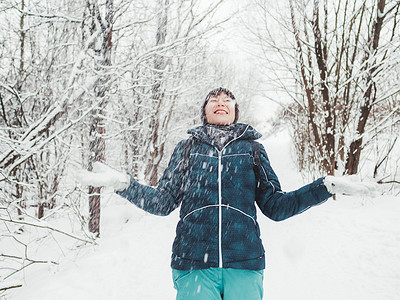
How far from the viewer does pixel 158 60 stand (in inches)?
275

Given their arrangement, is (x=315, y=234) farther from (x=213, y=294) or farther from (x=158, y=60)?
(x=158, y=60)

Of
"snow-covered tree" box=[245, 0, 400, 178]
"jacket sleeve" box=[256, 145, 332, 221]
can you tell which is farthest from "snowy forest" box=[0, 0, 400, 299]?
"jacket sleeve" box=[256, 145, 332, 221]

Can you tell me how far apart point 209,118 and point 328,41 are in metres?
5.24

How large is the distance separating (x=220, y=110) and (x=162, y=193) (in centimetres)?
64

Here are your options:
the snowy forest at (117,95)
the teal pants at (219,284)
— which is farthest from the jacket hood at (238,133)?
the snowy forest at (117,95)

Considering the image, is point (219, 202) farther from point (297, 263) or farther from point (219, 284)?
point (297, 263)

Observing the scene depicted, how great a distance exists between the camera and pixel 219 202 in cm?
146

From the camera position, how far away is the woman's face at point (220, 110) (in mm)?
1767

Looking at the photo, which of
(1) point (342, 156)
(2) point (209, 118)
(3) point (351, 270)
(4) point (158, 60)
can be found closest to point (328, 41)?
(1) point (342, 156)

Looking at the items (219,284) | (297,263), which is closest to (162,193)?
(219,284)

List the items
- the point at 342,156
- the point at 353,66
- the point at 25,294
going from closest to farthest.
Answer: the point at 25,294 → the point at 353,66 → the point at 342,156

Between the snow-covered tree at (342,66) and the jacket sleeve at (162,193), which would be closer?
the jacket sleeve at (162,193)

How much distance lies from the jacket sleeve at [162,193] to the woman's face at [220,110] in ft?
0.86

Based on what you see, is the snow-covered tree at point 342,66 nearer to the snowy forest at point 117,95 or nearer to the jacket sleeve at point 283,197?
the snowy forest at point 117,95
